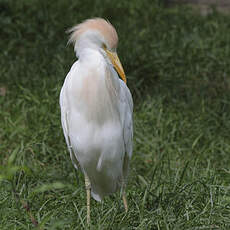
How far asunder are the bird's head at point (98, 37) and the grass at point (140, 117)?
74cm

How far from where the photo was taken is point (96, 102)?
2.76 metres

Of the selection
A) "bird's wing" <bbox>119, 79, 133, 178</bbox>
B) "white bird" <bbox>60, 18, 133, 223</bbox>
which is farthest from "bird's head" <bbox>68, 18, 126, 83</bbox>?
"bird's wing" <bbox>119, 79, 133, 178</bbox>

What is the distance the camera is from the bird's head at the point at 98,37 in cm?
268

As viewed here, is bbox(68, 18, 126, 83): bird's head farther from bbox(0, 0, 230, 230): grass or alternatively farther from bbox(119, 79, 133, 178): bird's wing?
bbox(0, 0, 230, 230): grass

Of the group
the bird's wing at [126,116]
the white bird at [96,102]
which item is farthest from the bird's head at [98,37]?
the bird's wing at [126,116]

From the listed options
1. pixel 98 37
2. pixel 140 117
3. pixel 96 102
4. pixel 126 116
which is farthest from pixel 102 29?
pixel 140 117

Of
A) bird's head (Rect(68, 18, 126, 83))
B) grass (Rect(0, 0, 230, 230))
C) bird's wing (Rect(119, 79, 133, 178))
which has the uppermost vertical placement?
bird's head (Rect(68, 18, 126, 83))

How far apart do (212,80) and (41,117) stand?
5.61ft

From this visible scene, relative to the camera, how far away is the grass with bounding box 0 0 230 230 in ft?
8.97

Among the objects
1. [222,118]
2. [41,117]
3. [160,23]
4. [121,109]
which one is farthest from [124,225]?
[160,23]

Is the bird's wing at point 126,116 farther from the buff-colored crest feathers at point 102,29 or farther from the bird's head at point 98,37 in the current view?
the buff-colored crest feathers at point 102,29

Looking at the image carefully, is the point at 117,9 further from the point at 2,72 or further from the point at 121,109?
the point at 121,109

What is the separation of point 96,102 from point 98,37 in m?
0.34

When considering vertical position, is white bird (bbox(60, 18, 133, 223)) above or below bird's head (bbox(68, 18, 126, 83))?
below
